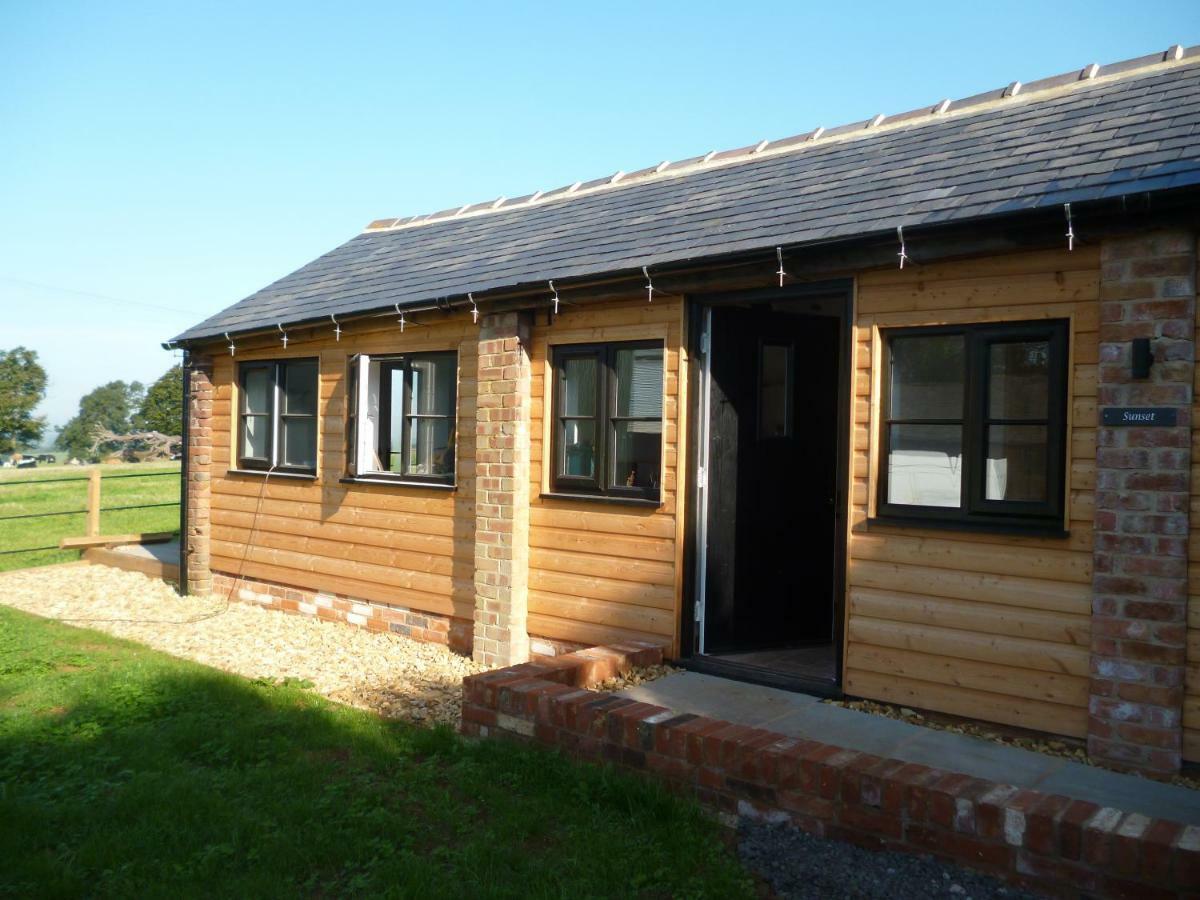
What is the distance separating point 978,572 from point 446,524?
15.4ft

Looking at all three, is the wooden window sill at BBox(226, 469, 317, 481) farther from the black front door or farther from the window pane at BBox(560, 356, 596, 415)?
the black front door

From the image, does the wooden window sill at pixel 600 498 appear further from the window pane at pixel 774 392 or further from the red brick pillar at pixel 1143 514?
the red brick pillar at pixel 1143 514

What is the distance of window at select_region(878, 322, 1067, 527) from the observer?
5160mm

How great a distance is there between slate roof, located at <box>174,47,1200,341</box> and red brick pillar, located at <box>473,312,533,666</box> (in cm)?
50

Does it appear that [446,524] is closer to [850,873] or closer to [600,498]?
[600,498]

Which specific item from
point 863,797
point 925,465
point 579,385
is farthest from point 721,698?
point 579,385

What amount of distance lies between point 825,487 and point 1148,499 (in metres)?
3.01

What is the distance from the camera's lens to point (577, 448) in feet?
24.7

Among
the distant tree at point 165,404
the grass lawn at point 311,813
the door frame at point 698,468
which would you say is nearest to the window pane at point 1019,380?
the door frame at point 698,468

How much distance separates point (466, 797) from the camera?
15.1ft

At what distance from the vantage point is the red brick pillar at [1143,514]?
4.60 meters

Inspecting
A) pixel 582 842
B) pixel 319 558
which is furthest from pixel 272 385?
pixel 582 842

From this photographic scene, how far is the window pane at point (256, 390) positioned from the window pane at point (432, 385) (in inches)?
97.0

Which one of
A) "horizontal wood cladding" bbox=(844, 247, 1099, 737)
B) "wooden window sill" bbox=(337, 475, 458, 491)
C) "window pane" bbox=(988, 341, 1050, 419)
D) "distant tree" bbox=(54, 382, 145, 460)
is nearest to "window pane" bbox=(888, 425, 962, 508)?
"horizontal wood cladding" bbox=(844, 247, 1099, 737)
